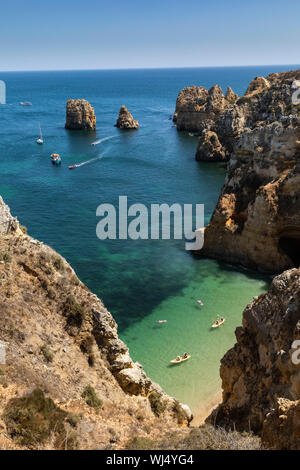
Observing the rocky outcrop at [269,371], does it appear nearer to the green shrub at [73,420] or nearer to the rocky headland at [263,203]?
the green shrub at [73,420]

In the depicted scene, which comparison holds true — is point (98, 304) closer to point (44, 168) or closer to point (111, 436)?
point (111, 436)

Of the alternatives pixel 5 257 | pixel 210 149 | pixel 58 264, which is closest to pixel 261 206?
pixel 58 264

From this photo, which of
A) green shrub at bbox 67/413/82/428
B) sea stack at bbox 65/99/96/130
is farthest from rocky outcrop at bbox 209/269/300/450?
sea stack at bbox 65/99/96/130

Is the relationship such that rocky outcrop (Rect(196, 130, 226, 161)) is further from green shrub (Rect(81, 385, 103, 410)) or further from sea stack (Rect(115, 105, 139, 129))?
green shrub (Rect(81, 385, 103, 410))

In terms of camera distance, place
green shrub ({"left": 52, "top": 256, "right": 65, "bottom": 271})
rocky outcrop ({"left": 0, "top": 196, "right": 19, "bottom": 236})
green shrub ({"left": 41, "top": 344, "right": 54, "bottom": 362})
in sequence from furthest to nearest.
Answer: rocky outcrop ({"left": 0, "top": 196, "right": 19, "bottom": 236}) → green shrub ({"left": 52, "top": 256, "right": 65, "bottom": 271}) → green shrub ({"left": 41, "top": 344, "right": 54, "bottom": 362})

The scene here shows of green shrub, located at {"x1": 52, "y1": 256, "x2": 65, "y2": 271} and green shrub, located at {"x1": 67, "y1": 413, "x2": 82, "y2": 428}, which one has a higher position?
green shrub, located at {"x1": 52, "y1": 256, "x2": 65, "y2": 271}

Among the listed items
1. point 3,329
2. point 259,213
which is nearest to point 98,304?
point 3,329
